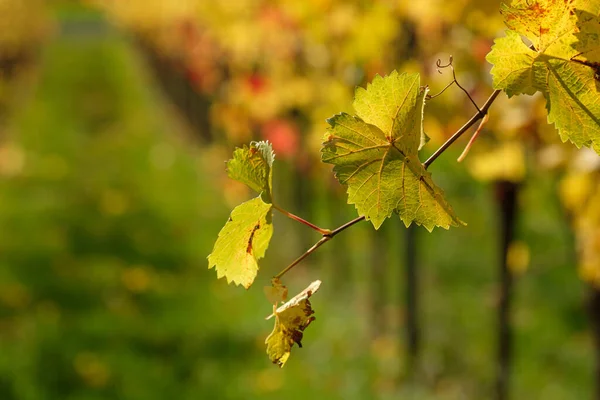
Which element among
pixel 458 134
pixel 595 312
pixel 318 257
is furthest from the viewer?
pixel 318 257

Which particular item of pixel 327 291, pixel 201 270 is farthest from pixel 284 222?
pixel 327 291

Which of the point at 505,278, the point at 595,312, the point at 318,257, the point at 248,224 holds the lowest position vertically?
the point at 248,224

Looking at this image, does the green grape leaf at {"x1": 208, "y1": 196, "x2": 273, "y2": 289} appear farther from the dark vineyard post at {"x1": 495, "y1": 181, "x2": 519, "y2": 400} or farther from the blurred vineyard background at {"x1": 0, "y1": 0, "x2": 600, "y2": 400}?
the dark vineyard post at {"x1": 495, "y1": 181, "x2": 519, "y2": 400}

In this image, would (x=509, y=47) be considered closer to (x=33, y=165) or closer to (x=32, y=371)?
(x=32, y=371)

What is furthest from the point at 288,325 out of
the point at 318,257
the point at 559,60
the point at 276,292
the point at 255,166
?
the point at 318,257

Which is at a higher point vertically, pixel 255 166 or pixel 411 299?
pixel 411 299

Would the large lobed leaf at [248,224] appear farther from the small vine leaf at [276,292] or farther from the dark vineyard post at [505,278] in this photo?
the dark vineyard post at [505,278]

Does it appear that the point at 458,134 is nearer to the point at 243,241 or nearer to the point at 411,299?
the point at 243,241

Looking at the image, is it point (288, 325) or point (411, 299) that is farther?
point (411, 299)
